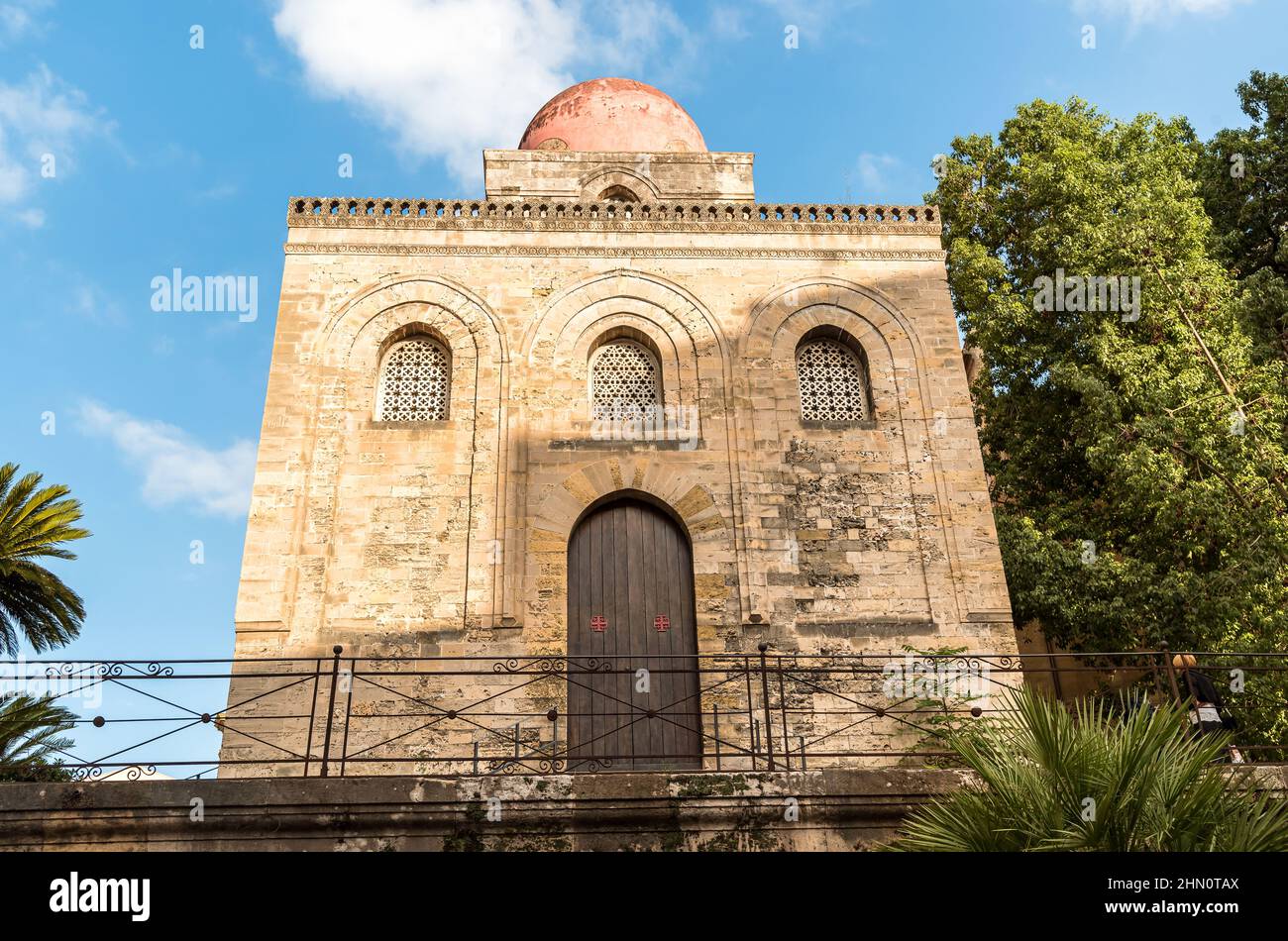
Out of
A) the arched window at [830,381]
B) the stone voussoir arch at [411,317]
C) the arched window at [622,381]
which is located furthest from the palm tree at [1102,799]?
the stone voussoir arch at [411,317]

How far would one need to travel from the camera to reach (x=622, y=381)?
1285cm

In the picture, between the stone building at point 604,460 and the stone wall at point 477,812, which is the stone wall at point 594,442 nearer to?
the stone building at point 604,460

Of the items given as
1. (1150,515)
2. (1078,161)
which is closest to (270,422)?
(1150,515)

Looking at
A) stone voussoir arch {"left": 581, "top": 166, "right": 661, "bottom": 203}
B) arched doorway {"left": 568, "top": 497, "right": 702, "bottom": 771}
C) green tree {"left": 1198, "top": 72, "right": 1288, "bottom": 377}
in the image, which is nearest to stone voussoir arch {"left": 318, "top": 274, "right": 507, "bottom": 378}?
arched doorway {"left": 568, "top": 497, "right": 702, "bottom": 771}

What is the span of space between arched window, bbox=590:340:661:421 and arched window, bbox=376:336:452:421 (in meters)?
1.83

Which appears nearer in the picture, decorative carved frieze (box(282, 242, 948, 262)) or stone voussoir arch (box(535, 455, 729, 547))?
stone voussoir arch (box(535, 455, 729, 547))

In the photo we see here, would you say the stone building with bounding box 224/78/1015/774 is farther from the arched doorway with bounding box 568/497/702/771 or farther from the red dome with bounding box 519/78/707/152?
A: the red dome with bounding box 519/78/707/152

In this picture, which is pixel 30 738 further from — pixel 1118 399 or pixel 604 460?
pixel 1118 399

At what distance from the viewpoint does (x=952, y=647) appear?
11.1 meters

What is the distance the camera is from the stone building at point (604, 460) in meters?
10.9

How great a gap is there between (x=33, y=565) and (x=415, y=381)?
5375 millimetres

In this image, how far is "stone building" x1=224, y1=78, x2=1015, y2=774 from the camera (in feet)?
35.9

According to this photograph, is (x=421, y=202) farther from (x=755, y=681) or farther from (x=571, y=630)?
(x=755, y=681)

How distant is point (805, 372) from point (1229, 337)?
612 cm
